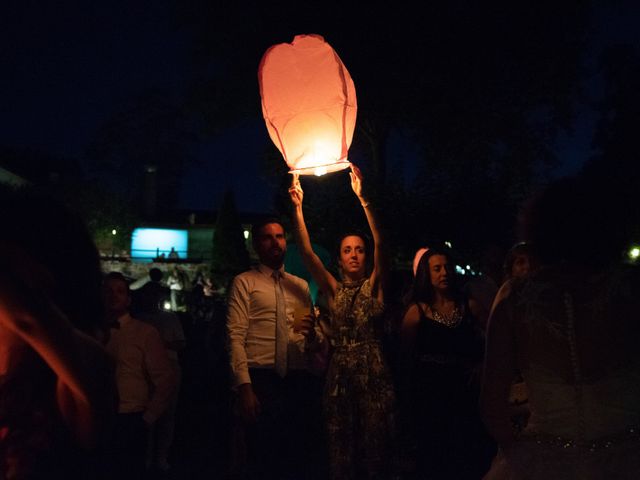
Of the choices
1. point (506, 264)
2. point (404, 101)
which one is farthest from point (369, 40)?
point (506, 264)

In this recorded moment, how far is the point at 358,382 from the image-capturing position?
15.2 ft

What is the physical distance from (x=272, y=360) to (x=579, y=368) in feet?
8.48

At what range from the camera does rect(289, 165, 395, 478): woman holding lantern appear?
461cm

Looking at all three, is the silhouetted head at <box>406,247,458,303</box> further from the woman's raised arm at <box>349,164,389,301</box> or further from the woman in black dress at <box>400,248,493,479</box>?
the woman's raised arm at <box>349,164,389,301</box>

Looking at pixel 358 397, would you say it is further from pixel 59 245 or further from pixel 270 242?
pixel 59 245

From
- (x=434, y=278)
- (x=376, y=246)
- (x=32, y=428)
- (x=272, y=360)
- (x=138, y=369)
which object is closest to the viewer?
(x=32, y=428)

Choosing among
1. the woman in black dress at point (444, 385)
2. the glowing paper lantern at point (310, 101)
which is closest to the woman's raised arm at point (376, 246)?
the glowing paper lantern at point (310, 101)

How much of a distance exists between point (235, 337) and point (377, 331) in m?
1.07

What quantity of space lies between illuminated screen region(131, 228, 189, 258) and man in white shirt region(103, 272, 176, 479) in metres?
50.7

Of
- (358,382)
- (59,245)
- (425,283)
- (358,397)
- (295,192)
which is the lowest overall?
(358,397)

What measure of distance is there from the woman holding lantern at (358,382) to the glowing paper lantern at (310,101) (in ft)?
1.13

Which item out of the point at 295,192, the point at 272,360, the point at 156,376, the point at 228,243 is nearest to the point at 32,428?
the point at 156,376

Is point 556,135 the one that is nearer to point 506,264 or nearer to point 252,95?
point 252,95

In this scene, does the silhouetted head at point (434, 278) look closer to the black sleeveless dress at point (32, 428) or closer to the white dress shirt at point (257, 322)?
the white dress shirt at point (257, 322)
